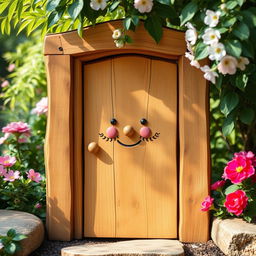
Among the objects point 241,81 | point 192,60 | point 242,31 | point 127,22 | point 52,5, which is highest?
point 52,5

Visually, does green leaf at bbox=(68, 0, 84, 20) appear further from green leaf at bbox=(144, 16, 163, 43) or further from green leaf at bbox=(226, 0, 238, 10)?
green leaf at bbox=(226, 0, 238, 10)

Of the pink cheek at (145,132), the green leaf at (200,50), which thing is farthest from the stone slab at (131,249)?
the green leaf at (200,50)

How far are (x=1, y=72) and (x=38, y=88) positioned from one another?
8.47 metres

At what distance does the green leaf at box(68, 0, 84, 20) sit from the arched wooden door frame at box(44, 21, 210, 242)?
0.23m

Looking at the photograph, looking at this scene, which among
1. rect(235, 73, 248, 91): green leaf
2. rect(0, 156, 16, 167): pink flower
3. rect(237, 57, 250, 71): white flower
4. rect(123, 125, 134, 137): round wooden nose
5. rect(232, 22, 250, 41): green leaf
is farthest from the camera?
rect(0, 156, 16, 167): pink flower

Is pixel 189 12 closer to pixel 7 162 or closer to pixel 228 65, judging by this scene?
pixel 228 65

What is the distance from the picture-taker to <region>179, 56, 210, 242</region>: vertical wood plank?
2.82 m

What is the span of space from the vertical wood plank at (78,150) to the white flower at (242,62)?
98 cm

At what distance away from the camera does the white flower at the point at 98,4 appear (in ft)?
8.48

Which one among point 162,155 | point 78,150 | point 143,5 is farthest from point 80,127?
point 143,5

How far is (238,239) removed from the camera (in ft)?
8.57

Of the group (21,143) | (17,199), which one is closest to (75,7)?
(17,199)

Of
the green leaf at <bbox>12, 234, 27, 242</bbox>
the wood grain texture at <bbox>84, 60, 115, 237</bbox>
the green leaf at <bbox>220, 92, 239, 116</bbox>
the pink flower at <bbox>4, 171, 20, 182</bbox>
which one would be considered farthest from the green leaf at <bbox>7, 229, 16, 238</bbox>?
the green leaf at <bbox>220, 92, 239, 116</bbox>

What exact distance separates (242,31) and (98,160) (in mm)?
1171
